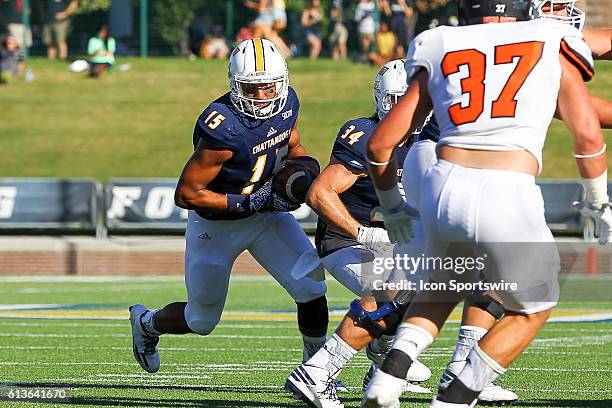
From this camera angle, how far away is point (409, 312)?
4379 mm

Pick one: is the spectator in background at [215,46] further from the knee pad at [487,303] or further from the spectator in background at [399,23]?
the knee pad at [487,303]

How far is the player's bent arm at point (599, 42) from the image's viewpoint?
5.34 meters

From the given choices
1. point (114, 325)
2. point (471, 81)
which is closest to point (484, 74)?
point (471, 81)

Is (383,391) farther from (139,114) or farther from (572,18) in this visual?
(139,114)

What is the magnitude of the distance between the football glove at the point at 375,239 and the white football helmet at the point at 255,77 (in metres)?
0.80

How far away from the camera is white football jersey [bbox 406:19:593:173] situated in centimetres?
410

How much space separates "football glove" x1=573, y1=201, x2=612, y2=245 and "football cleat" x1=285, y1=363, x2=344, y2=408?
1402 millimetres

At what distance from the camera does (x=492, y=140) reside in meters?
4.11

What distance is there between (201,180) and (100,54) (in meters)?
19.8

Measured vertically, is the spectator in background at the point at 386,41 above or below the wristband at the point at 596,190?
below

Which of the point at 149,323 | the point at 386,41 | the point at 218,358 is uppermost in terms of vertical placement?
the point at 149,323

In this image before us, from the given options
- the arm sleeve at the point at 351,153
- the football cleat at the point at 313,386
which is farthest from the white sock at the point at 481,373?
the arm sleeve at the point at 351,153

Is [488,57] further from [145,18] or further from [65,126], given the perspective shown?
[145,18]

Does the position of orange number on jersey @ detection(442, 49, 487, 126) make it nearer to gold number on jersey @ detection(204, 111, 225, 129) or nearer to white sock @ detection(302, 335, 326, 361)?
gold number on jersey @ detection(204, 111, 225, 129)
